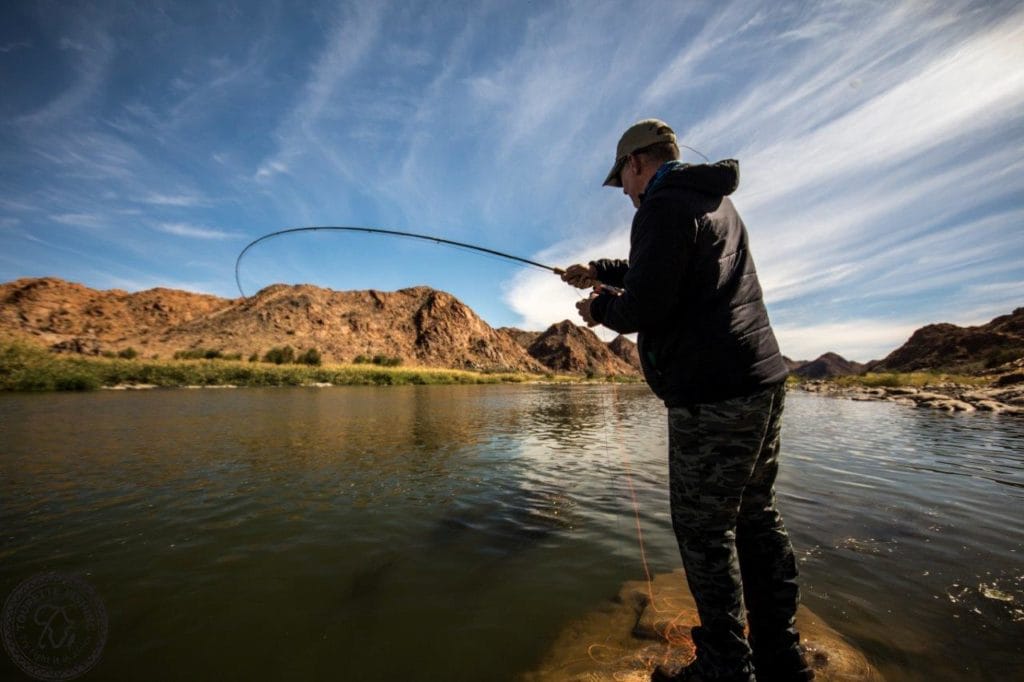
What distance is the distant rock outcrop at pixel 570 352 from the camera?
169250mm

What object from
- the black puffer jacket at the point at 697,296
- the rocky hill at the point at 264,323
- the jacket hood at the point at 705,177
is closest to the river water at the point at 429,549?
the black puffer jacket at the point at 697,296

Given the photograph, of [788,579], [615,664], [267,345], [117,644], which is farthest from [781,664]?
[267,345]

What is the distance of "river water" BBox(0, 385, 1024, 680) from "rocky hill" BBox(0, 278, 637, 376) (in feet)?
214

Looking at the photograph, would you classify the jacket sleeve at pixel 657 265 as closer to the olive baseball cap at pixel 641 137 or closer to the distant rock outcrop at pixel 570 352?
the olive baseball cap at pixel 641 137

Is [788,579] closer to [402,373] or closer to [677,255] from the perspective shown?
Result: [677,255]

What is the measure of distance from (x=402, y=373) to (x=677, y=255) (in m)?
55.9

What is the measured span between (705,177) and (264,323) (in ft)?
316

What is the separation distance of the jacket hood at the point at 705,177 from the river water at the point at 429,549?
307 cm

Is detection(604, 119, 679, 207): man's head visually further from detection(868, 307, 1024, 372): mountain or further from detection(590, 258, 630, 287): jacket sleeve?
detection(868, 307, 1024, 372): mountain

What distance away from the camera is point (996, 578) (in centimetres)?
360

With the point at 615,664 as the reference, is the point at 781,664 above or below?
above

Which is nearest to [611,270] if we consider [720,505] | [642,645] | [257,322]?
[720,505]

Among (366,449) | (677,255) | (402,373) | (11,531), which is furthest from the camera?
(402,373)

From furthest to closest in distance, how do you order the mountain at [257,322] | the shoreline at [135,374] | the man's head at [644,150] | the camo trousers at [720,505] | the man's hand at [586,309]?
the mountain at [257,322] < the shoreline at [135,374] < the man's hand at [586,309] < the man's head at [644,150] < the camo trousers at [720,505]
